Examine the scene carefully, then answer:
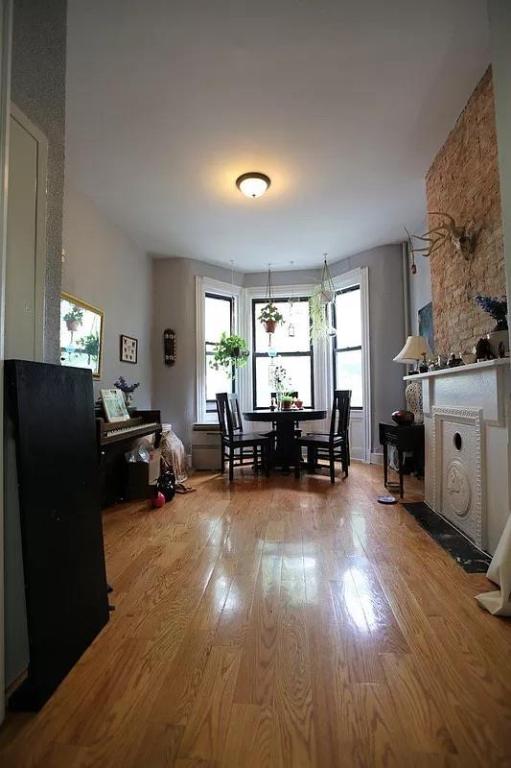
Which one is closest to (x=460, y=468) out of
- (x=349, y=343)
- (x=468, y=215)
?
(x=468, y=215)

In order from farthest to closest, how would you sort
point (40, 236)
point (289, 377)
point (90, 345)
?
1. point (289, 377)
2. point (90, 345)
3. point (40, 236)

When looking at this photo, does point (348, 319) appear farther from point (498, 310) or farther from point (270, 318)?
point (498, 310)

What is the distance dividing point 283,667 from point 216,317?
5130 millimetres

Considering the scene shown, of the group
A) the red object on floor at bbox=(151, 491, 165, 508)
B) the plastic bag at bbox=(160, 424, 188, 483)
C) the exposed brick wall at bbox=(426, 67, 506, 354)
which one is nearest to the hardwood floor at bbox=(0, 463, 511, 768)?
the red object on floor at bbox=(151, 491, 165, 508)

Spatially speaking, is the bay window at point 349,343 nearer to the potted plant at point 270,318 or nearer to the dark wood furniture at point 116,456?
the potted plant at point 270,318

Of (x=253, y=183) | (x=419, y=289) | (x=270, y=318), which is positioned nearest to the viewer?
(x=253, y=183)

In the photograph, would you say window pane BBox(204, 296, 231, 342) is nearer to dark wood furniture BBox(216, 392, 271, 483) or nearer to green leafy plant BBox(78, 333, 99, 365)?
dark wood furniture BBox(216, 392, 271, 483)

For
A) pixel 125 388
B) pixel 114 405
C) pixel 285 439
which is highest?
pixel 125 388

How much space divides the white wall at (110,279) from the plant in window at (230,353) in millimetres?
988

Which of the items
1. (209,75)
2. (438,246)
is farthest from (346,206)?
(209,75)

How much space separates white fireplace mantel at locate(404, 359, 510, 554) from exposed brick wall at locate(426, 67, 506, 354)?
411 millimetres

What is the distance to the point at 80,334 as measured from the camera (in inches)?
137

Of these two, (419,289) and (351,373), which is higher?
(419,289)

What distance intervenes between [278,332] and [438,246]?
3245 mm
